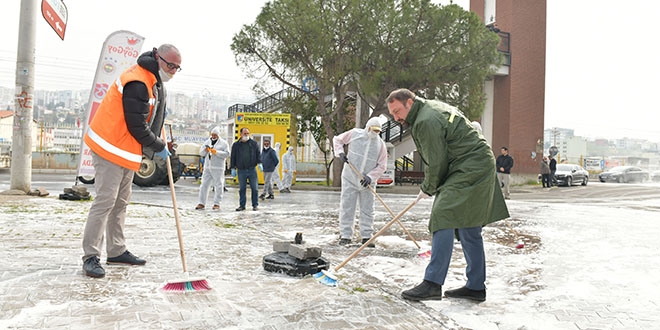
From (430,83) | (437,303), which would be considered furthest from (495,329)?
(430,83)

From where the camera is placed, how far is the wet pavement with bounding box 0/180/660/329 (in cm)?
310

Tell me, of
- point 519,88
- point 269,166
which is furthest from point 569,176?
point 269,166

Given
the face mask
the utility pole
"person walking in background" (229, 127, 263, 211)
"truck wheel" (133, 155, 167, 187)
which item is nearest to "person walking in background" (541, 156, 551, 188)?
"truck wheel" (133, 155, 167, 187)

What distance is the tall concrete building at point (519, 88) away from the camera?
84.9 ft

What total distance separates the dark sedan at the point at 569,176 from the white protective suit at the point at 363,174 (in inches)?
948

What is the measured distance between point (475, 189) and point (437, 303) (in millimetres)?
881

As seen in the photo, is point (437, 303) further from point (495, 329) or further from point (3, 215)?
point (3, 215)

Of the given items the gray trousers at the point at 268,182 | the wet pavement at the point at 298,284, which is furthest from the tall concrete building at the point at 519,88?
the wet pavement at the point at 298,284

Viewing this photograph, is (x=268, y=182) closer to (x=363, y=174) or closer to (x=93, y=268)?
(x=363, y=174)

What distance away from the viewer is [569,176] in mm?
27656

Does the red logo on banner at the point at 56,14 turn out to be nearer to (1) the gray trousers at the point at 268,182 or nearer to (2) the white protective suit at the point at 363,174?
(1) the gray trousers at the point at 268,182

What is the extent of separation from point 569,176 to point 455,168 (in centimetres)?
2692

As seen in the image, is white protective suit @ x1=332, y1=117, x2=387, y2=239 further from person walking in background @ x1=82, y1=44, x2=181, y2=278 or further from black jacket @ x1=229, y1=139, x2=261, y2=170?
black jacket @ x1=229, y1=139, x2=261, y2=170

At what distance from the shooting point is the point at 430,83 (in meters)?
18.5
